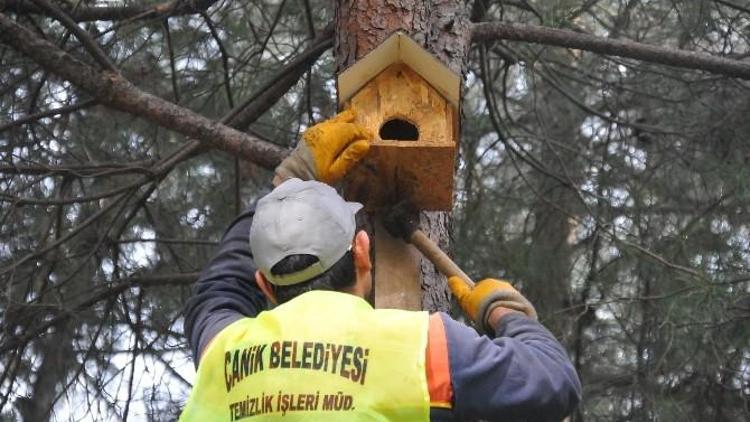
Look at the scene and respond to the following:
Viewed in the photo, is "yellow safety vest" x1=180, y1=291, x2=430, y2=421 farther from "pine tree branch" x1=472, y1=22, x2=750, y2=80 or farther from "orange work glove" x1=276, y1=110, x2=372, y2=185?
"pine tree branch" x1=472, y1=22, x2=750, y2=80

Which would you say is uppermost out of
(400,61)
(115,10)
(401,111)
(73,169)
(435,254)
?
(115,10)

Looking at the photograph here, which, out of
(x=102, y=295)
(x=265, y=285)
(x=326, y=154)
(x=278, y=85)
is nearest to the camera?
(x=265, y=285)

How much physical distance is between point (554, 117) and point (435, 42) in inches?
136

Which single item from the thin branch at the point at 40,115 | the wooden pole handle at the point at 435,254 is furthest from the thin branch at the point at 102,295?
the wooden pole handle at the point at 435,254

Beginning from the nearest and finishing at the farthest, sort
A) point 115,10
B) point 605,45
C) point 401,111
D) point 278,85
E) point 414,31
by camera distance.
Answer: point 401,111, point 414,31, point 605,45, point 278,85, point 115,10

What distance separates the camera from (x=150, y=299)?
5.61 m

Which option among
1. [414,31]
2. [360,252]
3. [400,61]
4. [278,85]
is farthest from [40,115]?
[360,252]

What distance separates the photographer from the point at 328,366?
220cm

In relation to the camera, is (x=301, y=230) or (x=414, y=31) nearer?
(x=301, y=230)

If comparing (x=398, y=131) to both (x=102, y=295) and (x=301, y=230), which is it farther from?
(x=102, y=295)

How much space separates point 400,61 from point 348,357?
1224 millimetres

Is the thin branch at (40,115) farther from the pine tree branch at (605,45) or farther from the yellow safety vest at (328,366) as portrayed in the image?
the yellow safety vest at (328,366)

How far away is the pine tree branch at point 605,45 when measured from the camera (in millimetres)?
4164

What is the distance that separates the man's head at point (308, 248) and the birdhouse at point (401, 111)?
673mm
